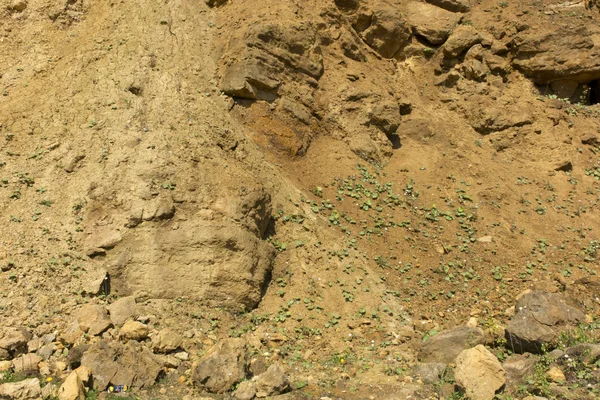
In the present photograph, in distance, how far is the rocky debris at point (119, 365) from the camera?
19.1ft

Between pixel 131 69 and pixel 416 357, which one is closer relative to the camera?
pixel 416 357

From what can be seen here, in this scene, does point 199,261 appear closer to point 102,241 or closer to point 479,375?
point 102,241

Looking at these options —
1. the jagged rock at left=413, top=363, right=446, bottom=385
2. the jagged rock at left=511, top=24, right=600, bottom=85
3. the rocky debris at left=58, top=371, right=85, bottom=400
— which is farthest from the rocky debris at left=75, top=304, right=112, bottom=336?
the jagged rock at left=511, top=24, right=600, bottom=85

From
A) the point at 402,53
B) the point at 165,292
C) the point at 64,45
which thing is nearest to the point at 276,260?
the point at 165,292

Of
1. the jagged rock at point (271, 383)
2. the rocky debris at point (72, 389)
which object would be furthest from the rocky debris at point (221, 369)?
the rocky debris at point (72, 389)

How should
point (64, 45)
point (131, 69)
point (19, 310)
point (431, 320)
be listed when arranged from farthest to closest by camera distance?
point (64, 45)
point (131, 69)
point (431, 320)
point (19, 310)

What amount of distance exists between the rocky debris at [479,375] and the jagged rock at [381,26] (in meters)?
8.08

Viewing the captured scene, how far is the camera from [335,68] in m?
11.2

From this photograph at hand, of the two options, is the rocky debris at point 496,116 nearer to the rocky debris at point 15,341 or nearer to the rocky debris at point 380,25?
the rocky debris at point 380,25

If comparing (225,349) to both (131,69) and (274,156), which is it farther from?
(131,69)

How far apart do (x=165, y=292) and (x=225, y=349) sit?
1.38 m

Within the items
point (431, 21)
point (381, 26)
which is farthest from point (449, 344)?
point (431, 21)

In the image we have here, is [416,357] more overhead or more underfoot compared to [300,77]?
more underfoot

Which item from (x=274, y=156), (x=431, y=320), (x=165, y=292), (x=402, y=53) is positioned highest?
(x=402, y=53)
